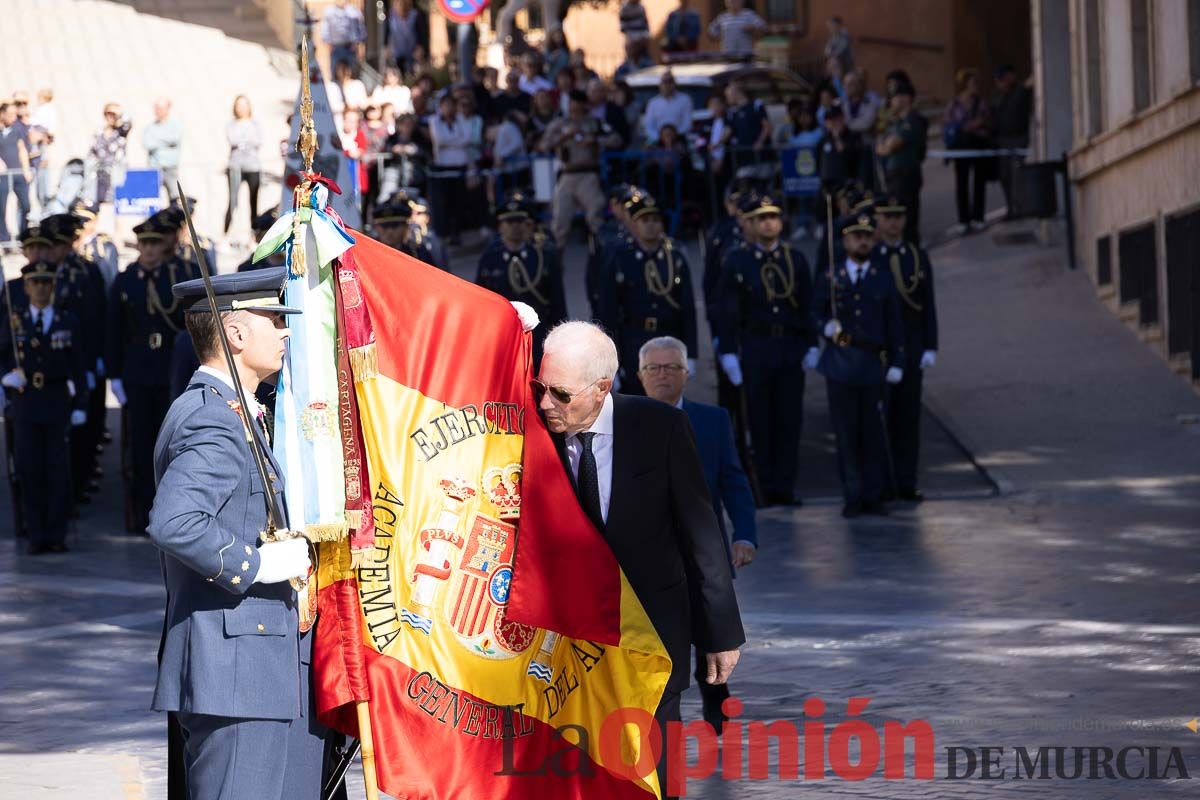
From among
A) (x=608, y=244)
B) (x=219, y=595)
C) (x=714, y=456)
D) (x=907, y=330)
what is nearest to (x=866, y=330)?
(x=907, y=330)

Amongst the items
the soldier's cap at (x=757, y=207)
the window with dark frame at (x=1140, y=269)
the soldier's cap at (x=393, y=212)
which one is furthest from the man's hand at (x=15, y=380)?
the window with dark frame at (x=1140, y=269)

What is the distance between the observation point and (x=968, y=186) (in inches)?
920

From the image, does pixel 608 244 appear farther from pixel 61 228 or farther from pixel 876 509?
pixel 61 228

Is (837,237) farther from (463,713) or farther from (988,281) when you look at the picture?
(463,713)

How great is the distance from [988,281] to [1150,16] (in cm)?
359

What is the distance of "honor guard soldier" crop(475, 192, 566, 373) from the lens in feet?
49.7

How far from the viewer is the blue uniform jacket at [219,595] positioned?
16.2 ft

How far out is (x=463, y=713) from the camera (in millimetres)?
5551

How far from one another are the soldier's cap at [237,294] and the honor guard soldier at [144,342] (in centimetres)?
873

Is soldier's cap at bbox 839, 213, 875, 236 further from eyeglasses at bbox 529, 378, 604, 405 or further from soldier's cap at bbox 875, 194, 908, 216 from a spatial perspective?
eyeglasses at bbox 529, 378, 604, 405

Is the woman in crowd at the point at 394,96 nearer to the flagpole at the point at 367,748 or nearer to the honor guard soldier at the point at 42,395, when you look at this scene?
the honor guard soldier at the point at 42,395

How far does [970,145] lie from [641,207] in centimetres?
954

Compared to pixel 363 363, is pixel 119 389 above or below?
below

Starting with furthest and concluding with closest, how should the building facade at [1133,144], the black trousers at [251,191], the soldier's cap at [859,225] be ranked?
the black trousers at [251,191]
the building facade at [1133,144]
the soldier's cap at [859,225]
